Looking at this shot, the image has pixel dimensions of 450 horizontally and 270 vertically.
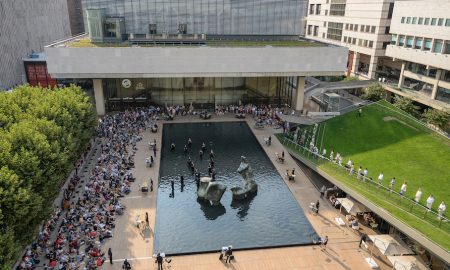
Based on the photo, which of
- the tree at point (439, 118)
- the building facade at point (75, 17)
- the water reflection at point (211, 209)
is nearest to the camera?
the water reflection at point (211, 209)

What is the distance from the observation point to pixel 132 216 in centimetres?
2702

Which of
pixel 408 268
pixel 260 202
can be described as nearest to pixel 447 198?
pixel 408 268

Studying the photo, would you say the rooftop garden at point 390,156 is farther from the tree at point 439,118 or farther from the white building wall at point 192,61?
the white building wall at point 192,61

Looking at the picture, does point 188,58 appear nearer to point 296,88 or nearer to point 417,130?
point 296,88

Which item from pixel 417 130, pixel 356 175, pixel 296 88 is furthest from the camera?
pixel 296 88

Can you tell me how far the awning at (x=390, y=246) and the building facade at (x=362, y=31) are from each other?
44.9m

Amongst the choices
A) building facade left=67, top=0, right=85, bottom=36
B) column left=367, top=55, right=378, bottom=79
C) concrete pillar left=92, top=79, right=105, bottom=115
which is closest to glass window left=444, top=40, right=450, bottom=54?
column left=367, top=55, right=378, bottom=79

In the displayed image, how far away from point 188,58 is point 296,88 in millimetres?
16376

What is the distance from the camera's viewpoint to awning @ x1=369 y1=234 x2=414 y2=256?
71.4 ft

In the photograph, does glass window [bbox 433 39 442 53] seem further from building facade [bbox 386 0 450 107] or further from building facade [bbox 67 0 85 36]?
building facade [bbox 67 0 85 36]

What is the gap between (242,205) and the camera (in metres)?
29.2

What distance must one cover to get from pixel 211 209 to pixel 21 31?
5682 centimetres

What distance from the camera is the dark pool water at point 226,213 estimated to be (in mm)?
24594

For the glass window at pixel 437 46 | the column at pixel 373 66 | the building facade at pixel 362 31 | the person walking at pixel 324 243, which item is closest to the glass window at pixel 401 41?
the building facade at pixel 362 31
